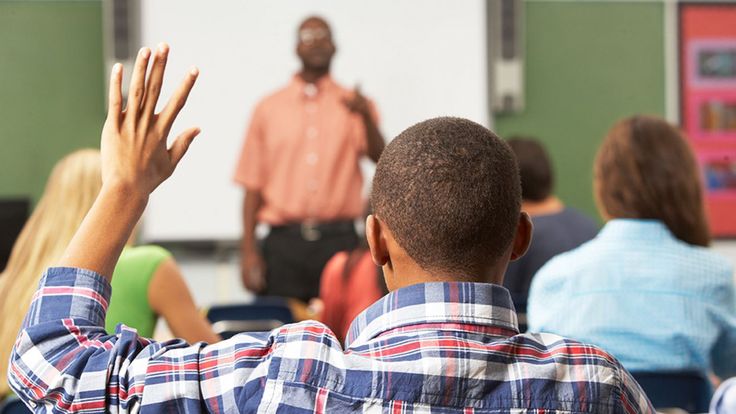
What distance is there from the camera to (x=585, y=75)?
20.3ft

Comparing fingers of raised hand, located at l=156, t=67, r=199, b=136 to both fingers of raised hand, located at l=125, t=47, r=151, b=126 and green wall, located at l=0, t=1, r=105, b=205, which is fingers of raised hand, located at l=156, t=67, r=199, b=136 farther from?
A: green wall, located at l=0, t=1, r=105, b=205

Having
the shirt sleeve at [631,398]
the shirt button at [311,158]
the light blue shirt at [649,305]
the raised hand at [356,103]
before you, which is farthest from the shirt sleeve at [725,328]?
the shirt button at [311,158]

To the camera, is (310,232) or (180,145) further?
(310,232)

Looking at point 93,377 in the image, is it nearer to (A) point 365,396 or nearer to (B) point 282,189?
(A) point 365,396

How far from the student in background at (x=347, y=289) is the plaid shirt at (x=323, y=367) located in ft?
6.42

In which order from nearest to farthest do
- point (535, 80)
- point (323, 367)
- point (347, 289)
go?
point (323, 367)
point (347, 289)
point (535, 80)

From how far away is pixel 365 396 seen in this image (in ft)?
2.98

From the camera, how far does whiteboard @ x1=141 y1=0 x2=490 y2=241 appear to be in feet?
19.0

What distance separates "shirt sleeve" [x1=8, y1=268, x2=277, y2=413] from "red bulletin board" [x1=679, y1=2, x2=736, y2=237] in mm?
5811

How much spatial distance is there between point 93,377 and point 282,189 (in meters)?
4.23

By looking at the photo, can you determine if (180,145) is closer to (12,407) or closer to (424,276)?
(424,276)

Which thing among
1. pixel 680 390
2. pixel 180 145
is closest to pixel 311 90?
pixel 680 390

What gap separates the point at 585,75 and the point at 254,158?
2.39 metres

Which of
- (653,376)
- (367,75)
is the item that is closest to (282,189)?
(367,75)
